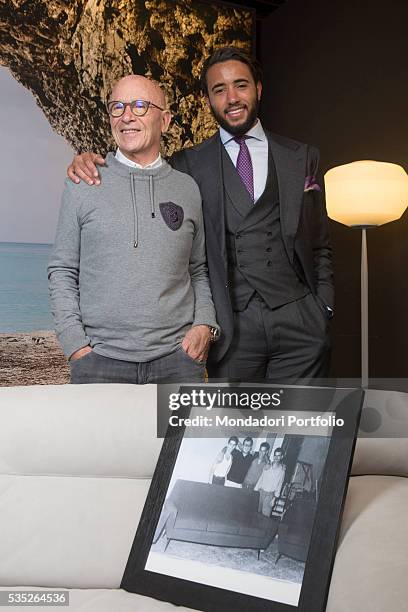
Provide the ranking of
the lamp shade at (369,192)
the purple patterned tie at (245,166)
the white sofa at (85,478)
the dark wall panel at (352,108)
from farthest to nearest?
1. the dark wall panel at (352,108)
2. the lamp shade at (369,192)
3. the purple patterned tie at (245,166)
4. the white sofa at (85,478)

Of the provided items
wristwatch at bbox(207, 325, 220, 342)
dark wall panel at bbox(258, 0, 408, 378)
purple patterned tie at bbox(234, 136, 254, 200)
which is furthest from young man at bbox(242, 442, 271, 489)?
dark wall panel at bbox(258, 0, 408, 378)

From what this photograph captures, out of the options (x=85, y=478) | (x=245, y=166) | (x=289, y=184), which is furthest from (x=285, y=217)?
(x=85, y=478)

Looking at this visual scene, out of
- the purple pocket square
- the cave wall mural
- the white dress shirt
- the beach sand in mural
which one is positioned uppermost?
the cave wall mural

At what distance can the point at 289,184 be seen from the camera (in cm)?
220

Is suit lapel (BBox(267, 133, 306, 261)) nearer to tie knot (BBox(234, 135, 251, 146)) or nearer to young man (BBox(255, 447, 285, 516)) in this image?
tie knot (BBox(234, 135, 251, 146))

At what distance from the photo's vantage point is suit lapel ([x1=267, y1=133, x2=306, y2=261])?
2.15m

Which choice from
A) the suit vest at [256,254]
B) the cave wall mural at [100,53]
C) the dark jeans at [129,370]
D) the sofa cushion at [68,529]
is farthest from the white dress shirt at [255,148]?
the cave wall mural at [100,53]

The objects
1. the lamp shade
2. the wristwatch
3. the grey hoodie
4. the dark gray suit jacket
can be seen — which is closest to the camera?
the grey hoodie

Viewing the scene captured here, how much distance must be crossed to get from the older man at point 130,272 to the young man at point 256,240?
0.59ft

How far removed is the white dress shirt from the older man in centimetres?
35

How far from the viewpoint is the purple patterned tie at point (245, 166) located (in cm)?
221

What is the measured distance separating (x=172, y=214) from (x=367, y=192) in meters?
1.53

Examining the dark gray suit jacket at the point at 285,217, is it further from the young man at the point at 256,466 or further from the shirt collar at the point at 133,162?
the young man at the point at 256,466

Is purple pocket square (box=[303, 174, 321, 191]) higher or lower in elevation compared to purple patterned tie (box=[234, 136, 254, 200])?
lower
